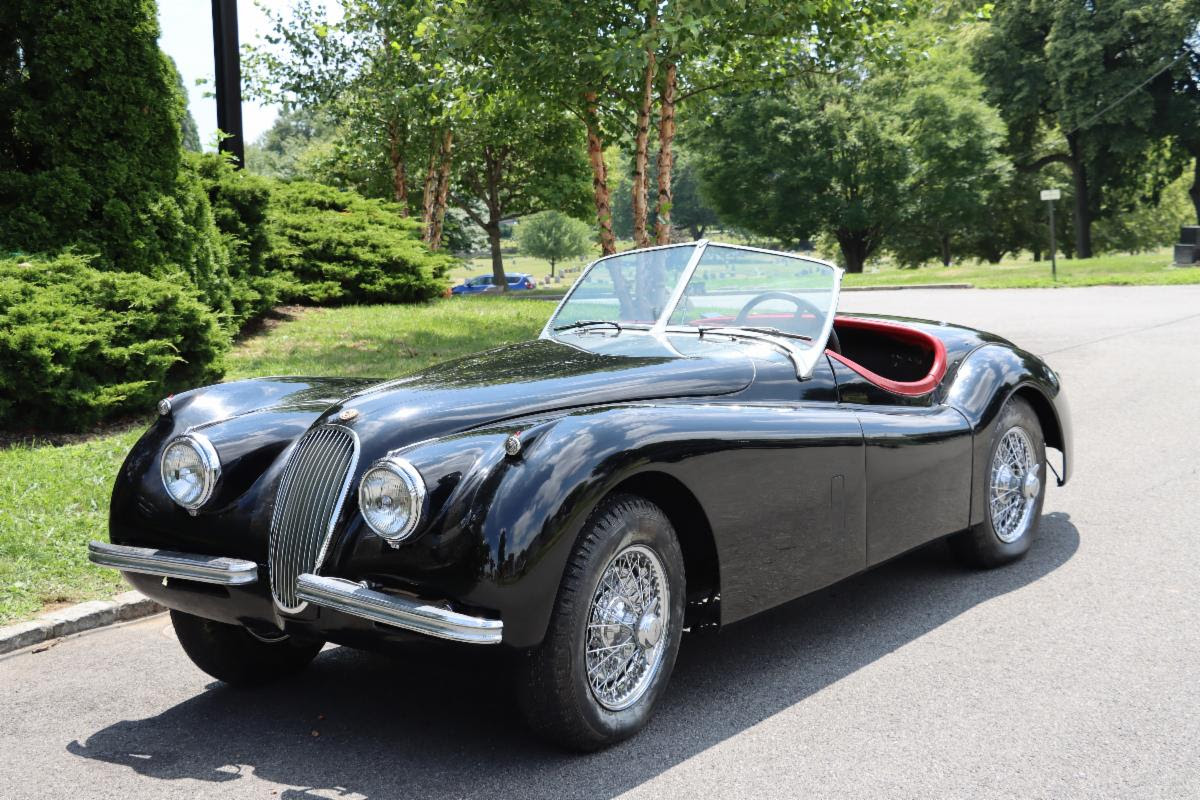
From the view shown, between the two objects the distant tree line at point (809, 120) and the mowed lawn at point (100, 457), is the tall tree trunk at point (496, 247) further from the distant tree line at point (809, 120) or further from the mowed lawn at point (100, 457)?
the mowed lawn at point (100, 457)

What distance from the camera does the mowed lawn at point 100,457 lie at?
5.21 metres

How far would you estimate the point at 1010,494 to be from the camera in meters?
5.42

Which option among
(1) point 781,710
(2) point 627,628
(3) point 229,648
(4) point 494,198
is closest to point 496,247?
(4) point 494,198

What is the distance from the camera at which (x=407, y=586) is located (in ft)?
10.4

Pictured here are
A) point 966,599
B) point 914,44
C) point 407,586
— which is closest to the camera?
point 407,586

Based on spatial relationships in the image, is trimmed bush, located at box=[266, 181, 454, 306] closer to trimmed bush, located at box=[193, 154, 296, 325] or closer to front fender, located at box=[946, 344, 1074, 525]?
trimmed bush, located at box=[193, 154, 296, 325]

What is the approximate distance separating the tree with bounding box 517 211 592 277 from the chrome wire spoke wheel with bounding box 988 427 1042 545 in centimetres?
6473

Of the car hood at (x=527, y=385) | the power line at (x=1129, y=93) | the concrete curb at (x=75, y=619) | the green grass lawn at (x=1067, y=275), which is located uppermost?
the power line at (x=1129, y=93)

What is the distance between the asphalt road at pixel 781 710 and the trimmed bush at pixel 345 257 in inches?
420

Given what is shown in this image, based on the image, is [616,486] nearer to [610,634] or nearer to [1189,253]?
[610,634]

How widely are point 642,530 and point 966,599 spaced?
214 centimetres

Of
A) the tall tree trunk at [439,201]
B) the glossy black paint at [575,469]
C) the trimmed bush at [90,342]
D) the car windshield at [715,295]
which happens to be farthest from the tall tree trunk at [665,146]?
the tall tree trunk at [439,201]

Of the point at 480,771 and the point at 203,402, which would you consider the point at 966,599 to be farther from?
the point at 203,402

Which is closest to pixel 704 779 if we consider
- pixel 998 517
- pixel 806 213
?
pixel 998 517
